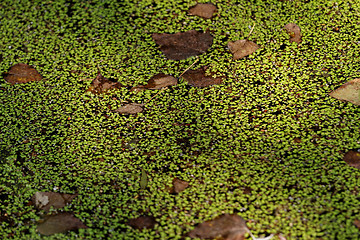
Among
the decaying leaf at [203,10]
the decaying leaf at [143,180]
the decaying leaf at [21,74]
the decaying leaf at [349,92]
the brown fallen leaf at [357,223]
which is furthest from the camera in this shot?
the decaying leaf at [203,10]

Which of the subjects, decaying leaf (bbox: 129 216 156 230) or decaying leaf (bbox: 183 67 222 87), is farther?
decaying leaf (bbox: 183 67 222 87)

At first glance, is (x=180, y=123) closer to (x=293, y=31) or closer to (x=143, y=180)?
(x=143, y=180)

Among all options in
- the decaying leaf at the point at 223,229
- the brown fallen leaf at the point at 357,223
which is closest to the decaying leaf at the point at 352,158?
the brown fallen leaf at the point at 357,223

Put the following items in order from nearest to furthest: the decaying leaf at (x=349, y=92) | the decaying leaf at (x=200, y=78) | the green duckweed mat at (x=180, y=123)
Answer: the green duckweed mat at (x=180, y=123) < the decaying leaf at (x=349, y=92) < the decaying leaf at (x=200, y=78)

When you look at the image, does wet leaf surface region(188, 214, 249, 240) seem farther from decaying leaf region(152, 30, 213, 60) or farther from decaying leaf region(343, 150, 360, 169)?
decaying leaf region(152, 30, 213, 60)

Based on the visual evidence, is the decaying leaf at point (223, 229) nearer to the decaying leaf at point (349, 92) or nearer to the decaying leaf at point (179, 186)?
the decaying leaf at point (179, 186)

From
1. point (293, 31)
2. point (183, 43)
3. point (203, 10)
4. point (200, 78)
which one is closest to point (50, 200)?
point (200, 78)

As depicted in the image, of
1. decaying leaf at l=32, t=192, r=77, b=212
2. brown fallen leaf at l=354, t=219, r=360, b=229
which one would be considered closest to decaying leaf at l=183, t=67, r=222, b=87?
decaying leaf at l=32, t=192, r=77, b=212
